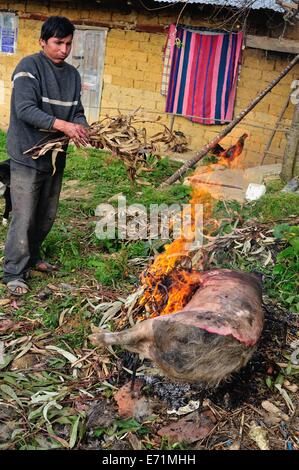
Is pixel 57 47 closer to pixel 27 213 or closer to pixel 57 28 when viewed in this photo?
pixel 57 28

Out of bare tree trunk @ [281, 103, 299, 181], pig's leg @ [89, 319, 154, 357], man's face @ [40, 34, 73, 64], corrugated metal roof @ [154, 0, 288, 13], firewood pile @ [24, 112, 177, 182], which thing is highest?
corrugated metal roof @ [154, 0, 288, 13]

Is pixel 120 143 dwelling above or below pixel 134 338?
above

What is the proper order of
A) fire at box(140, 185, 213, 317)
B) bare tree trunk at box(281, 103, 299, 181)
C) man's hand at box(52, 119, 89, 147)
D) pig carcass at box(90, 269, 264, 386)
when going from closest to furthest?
pig carcass at box(90, 269, 264, 386)
fire at box(140, 185, 213, 317)
man's hand at box(52, 119, 89, 147)
bare tree trunk at box(281, 103, 299, 181)

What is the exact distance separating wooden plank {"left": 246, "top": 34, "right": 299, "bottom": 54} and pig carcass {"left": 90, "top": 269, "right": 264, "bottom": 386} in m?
6.72

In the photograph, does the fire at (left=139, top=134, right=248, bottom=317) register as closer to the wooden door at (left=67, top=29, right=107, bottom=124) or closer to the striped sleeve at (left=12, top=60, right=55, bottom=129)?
the striped sleeve at (left=12, top=60, right=55, bottom=129)

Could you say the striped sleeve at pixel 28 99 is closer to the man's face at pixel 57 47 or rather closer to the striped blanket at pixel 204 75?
the man's face at pixel 57 47

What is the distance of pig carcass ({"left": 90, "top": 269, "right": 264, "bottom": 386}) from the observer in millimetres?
2930

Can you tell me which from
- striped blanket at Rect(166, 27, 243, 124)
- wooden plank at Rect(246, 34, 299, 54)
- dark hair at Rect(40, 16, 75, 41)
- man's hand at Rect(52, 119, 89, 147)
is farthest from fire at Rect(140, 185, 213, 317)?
striped blanket at Rect(166, 27, 243, 124)

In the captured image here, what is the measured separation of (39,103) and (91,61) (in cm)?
824

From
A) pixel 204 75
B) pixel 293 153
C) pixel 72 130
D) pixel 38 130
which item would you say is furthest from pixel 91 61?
pixel 72 130

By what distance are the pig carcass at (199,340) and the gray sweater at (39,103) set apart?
6.51 ft

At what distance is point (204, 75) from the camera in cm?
1062

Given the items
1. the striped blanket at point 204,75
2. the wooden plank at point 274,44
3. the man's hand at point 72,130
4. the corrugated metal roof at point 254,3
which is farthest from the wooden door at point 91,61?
the man's hand at point 72,130
